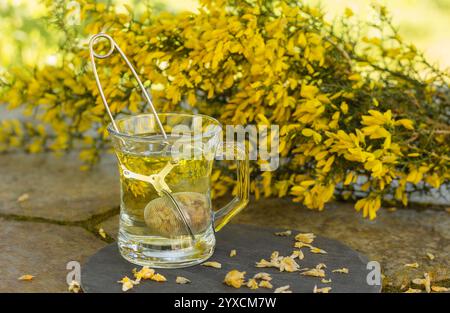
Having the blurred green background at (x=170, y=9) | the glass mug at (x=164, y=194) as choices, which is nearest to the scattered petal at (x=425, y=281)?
the glass mug at (x=164, y=194)

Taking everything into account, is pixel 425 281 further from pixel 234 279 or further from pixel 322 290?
pixel 234 279

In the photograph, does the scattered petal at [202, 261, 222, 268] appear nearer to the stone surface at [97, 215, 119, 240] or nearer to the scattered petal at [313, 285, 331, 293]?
the scattered petal at [313, 285, 331, 293]

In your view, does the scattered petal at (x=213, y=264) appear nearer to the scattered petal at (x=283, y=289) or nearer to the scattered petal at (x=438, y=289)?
the scattered petal at (x=283, y=289)

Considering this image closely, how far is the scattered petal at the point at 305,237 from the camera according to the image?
1527 millimetres

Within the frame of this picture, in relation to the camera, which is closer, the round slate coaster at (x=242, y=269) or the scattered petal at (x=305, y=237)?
the round slate coaster at (x=242, y=269)

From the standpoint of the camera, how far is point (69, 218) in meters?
1.74

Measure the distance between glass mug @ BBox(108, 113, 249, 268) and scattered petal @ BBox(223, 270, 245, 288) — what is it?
101 millimetres

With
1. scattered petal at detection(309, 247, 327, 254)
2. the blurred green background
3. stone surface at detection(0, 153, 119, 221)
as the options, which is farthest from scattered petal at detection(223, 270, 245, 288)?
the blurred green background

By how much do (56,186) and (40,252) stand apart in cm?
49

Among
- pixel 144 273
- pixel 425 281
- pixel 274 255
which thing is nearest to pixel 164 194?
pixel 144 273

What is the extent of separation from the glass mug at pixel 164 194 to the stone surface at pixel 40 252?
14 cm

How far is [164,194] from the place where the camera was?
52.7 inches

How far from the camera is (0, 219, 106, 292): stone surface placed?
136 centimetres
